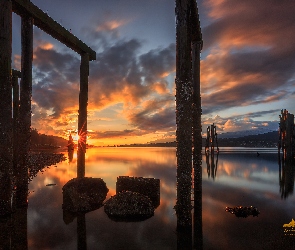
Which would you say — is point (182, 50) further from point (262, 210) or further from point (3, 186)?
point (262, 210)

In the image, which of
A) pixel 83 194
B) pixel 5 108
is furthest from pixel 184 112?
pixel 83 194

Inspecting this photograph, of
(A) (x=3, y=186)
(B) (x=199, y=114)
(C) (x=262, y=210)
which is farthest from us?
(B) (x=199, y=114)

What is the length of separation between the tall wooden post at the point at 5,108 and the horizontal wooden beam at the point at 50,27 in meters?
1.36

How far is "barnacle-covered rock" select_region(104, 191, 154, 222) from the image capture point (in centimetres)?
602

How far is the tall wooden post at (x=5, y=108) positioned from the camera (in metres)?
4.43

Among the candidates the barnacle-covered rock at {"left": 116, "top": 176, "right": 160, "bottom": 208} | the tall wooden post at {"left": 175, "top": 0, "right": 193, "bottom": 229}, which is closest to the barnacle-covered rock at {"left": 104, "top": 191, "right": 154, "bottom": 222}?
the barnacle-covered rock at {"left": 116, "top": 176, "right": 160, "bottom": 208}

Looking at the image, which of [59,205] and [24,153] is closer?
[24,153]

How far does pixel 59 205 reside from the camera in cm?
725

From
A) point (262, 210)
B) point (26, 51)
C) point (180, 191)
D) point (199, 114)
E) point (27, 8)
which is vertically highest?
point (27, 8)

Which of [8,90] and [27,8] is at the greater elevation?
[27,8]

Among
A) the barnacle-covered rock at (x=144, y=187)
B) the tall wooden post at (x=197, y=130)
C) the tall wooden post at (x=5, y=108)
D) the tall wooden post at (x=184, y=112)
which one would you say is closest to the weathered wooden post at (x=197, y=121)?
the tall wooden post at (x=197, y=130)

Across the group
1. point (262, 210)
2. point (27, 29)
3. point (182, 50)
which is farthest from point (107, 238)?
point (27, 29)

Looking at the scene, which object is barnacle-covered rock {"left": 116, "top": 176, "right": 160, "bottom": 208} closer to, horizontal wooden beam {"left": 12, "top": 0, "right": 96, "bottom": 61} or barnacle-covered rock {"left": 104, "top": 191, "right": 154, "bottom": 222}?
barnacle-covered rock {"left": 104, "top": 191, "right": 154, "bottom": 222}

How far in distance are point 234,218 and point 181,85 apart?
13.4 feet
